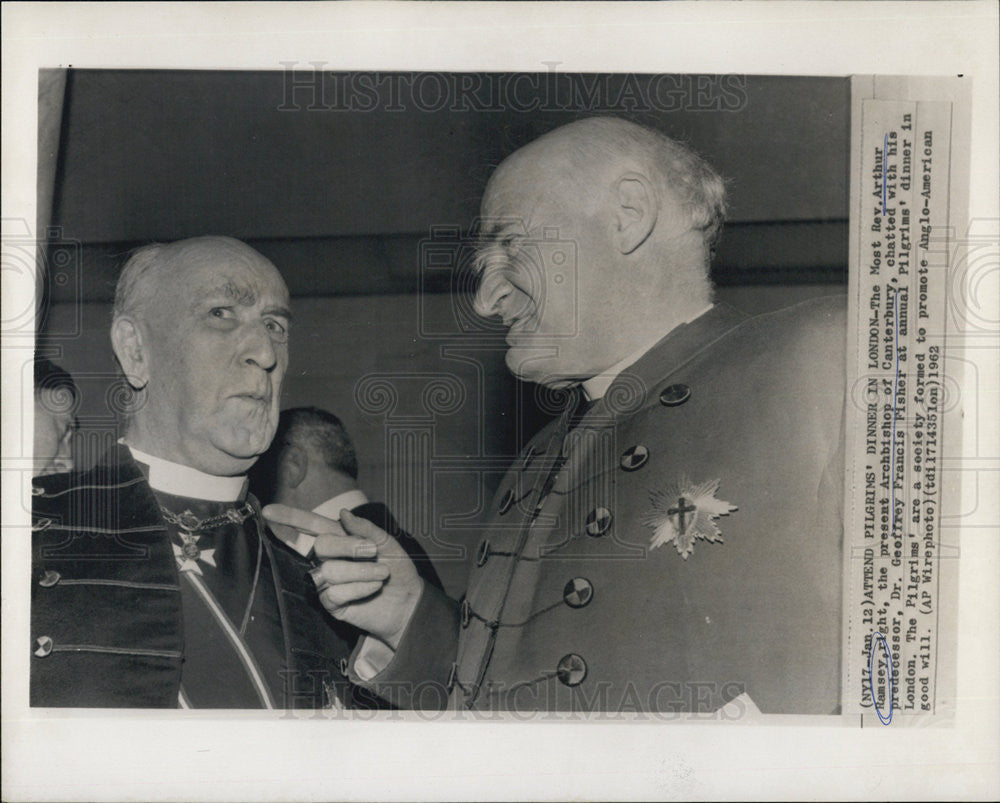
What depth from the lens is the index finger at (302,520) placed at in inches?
125

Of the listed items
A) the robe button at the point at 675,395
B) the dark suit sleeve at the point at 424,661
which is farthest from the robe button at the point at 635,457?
the dark suit sleeve at the point at 424,661

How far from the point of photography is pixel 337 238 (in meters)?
3.24

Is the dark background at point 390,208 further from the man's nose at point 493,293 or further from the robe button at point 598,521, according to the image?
the robe button at point 598,521

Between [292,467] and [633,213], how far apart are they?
1.39 m

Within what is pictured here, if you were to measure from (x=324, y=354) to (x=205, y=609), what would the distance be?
914 millimetres

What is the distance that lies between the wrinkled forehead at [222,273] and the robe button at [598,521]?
1235mm

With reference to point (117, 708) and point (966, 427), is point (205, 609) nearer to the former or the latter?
point (117, 708)

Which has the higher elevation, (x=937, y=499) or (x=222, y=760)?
(x=937, y=499)

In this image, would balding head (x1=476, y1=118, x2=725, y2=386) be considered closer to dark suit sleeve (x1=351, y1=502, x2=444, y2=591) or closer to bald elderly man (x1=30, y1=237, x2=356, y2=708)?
dark suit sleeve (x1=351, y1=502, x2=444, y2=591)

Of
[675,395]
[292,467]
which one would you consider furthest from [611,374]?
[292,467]

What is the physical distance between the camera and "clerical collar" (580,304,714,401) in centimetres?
314

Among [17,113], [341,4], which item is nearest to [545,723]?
[341,4]

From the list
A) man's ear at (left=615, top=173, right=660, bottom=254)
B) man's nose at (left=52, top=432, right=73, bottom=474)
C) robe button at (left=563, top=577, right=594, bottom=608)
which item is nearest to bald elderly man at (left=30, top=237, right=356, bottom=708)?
man's nose at (left=52, top=432, right=73, bottom=474)

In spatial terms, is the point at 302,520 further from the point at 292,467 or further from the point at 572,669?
the point at 572,669
